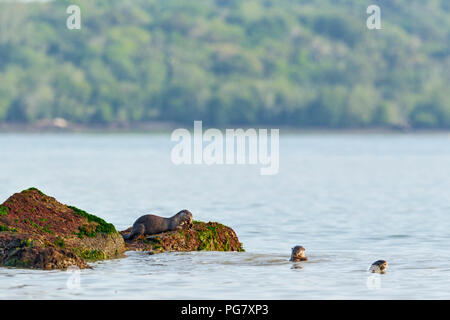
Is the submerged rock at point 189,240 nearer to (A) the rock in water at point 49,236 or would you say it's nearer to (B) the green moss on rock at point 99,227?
(A) the rock in water at point 49,236

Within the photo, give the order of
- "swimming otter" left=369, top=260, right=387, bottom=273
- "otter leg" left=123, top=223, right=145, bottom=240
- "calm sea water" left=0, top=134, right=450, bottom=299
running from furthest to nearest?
1. "otter leg" left=123, top=223, right=145, bottom=240
2. "swimming otter" left=369, top=260, right=387, bottom=273
3. "calm sea water" left=0, top=134, right=450, bottom=299

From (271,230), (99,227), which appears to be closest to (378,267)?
(99,227)

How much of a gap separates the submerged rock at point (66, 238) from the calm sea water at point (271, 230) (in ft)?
1.71

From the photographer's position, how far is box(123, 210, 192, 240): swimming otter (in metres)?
25.2

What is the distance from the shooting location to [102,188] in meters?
58.4

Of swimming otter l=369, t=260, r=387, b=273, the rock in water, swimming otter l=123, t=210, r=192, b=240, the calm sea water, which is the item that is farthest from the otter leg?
swimming otter l=369, t=260, r=387, b=273

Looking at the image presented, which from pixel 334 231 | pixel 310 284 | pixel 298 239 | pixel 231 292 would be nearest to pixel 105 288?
pixel 231 292

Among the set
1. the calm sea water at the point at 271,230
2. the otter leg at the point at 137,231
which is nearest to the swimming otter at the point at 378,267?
the calm sea water at the point at 271,230

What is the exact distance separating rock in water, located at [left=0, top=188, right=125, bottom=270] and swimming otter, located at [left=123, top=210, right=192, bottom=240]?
706mm

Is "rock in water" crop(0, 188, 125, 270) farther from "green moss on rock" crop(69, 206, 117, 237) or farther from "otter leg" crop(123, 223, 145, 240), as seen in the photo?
"otter leg" crop(123, 223, 145, 240)

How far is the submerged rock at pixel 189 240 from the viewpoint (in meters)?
25.2

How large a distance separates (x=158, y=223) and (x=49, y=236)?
2.91 metres

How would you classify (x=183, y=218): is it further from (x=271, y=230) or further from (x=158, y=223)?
(x=271, y=230)
